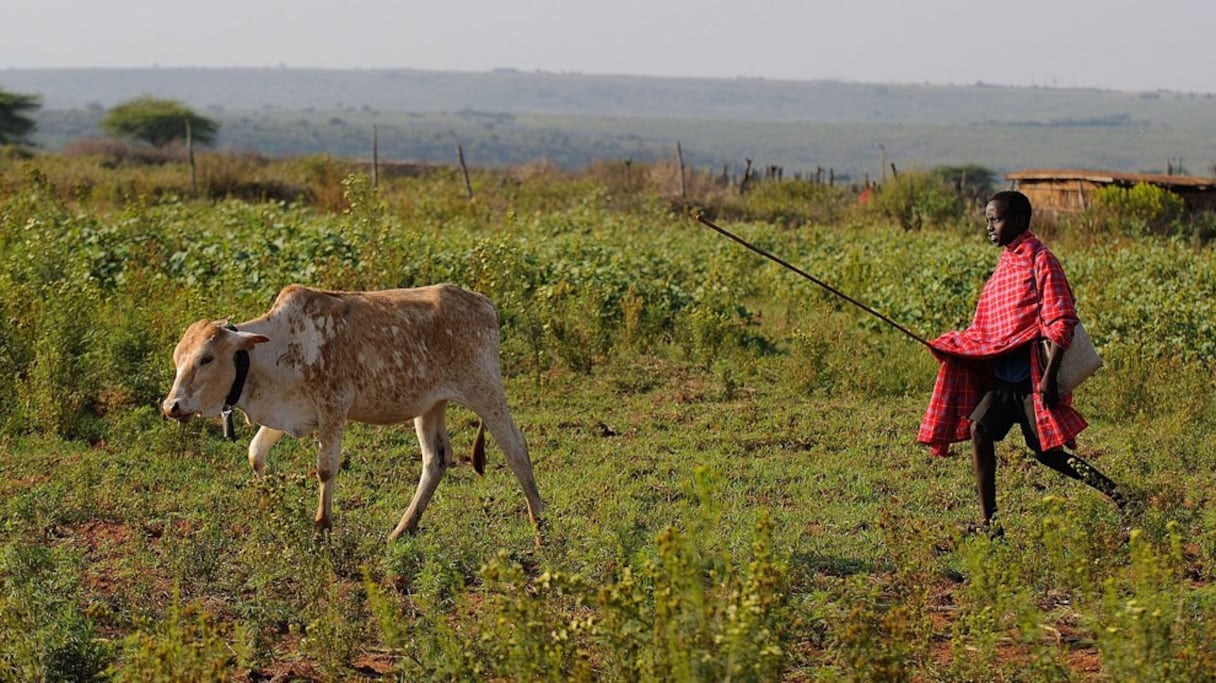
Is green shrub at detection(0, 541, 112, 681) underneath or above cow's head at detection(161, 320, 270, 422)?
underneath

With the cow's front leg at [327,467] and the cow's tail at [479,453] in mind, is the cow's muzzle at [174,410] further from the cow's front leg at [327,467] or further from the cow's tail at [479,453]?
the cow's tail at [479,453]

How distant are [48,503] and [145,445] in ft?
5.22

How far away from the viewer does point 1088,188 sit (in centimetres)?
2430

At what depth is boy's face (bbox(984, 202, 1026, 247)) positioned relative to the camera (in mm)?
7344

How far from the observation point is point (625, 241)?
18609 mm

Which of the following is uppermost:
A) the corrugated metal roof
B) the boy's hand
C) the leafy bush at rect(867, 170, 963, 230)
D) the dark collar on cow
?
the boy's hand

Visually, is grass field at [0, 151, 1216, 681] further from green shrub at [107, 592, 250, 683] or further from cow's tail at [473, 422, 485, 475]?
cow's tail at [473, 422, 485, 475]

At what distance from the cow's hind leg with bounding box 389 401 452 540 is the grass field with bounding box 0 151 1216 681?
0.11m

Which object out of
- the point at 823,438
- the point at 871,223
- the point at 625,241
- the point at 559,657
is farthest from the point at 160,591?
the point at 871,223

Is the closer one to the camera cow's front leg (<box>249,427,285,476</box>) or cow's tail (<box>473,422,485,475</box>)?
cow's front leg (<box>249,427,285,476</box>)

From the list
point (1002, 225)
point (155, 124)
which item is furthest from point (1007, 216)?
point (155, 124)

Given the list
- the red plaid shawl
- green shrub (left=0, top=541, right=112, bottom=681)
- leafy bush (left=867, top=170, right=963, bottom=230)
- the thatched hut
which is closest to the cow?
green shrub (left=0, top=541, right=112, bottom=681)

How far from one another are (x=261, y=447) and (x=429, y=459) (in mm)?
892

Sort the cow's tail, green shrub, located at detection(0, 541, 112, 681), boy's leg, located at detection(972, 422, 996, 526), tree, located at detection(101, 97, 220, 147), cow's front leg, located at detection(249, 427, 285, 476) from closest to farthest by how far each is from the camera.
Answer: green shrub, located at detection(0, 541, 112, 681), boy's leg, located at detection(972, 422, 996, 526), cow's front leg, located at detection(249, 427, 285, 476), the cow's tail, tree, located at detection(101, 97, 220, 147)
